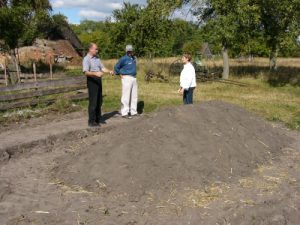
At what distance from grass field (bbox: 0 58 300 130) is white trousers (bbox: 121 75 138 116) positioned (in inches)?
55.2

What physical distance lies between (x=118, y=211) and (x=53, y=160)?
2.74 m

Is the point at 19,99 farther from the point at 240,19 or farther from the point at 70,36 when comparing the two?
the point at 70,36

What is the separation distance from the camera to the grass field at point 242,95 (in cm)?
1216

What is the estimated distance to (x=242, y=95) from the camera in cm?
1619

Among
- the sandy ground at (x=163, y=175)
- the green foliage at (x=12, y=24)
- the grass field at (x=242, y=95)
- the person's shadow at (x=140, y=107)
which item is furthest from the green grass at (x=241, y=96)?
the green foliage at (x=12, y=24)

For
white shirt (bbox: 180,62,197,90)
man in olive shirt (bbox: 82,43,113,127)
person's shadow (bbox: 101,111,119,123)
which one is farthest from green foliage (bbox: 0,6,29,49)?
white shirt (bbox: 180,62,197,90)

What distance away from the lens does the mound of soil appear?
6281 mm

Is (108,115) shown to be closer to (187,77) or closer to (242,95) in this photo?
(187,77)

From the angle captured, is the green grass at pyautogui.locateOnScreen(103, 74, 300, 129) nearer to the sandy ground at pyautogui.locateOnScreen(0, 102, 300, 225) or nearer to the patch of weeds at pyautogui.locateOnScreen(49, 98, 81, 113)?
the patch of weeds at pyautogui.locateOnScreen(49, 98, 81, 113)

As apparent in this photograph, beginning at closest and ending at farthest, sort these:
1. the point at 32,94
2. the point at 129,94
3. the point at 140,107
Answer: the point at 129,94 → the point at 32,94 → the point at 140,107

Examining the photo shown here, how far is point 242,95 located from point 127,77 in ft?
22.3

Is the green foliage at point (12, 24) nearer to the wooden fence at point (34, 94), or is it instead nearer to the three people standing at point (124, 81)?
the wooden fence at point (34, 94)

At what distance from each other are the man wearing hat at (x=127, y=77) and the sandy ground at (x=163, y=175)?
7.62 feet

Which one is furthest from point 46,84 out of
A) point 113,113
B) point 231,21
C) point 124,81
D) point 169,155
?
point 231,21
